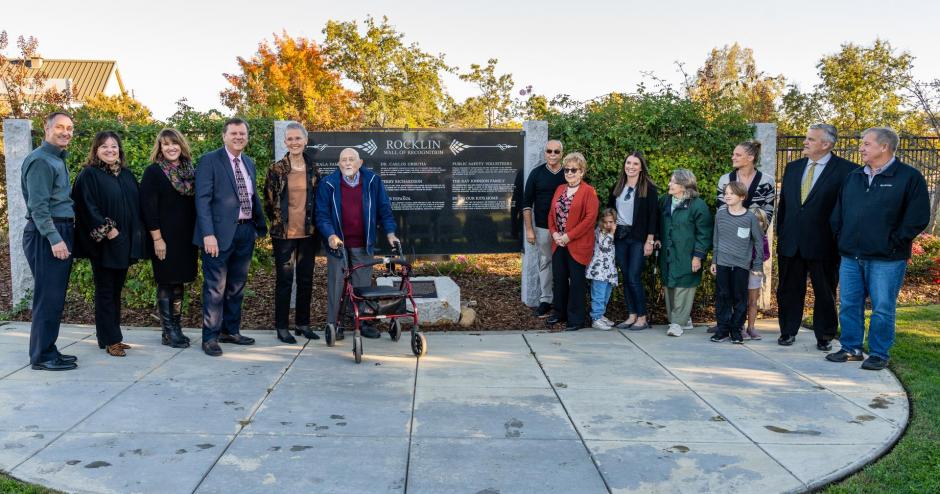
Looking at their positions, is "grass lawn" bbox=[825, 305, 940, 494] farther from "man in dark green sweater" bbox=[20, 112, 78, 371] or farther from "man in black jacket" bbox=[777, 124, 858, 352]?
"man in dark green sweater" bbox=[20, 112, 78, 371]

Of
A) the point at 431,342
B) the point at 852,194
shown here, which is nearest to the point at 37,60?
the point at 431,342

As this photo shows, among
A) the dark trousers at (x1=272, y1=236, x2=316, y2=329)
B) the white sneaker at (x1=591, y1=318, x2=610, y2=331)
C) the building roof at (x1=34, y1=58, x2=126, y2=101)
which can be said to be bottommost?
the white sneaker at (x1=591, y1=318, x2=610, y2=331)

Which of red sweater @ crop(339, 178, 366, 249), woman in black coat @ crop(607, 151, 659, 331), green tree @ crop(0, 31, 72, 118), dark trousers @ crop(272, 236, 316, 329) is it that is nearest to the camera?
red sweater @ crop(339, 178, 366, 249)

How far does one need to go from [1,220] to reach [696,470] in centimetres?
1052

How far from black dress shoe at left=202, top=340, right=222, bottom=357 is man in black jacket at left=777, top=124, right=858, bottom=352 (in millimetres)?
5235

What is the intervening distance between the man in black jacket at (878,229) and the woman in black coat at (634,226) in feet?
5.90

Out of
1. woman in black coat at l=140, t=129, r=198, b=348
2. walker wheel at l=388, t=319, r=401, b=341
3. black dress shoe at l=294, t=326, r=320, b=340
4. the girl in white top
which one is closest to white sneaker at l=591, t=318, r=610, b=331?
the girl in white top

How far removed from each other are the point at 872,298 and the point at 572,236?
2.78 metres

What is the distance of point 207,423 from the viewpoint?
4.53m

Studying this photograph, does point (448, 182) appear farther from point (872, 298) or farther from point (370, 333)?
point (872, 298)

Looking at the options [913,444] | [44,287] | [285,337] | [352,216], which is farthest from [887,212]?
[44,287]

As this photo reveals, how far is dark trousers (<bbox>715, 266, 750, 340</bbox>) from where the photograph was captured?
697 cm

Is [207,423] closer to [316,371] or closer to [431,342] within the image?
[316,371]

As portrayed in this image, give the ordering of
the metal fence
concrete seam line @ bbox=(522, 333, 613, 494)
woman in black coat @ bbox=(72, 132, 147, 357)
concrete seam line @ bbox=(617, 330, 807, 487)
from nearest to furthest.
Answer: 1. concrete seam line @ bbox=(522, 333, 613, 494)
2. concrete seam line @ bbox=(617, 330, 807, 487)
3. woman in black coat @ bbox=(72, 132, 147, 357)
4. the metal fence
